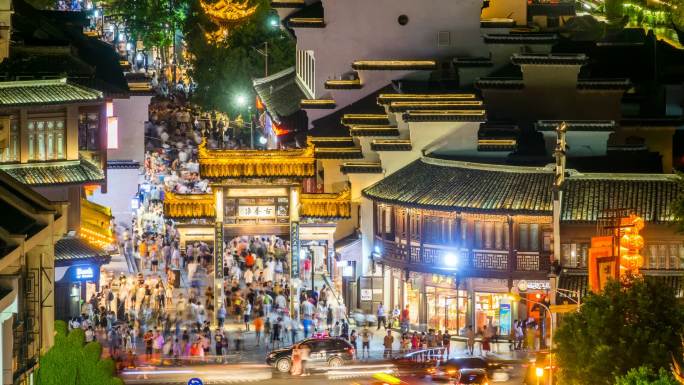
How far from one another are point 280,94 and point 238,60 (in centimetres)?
2338

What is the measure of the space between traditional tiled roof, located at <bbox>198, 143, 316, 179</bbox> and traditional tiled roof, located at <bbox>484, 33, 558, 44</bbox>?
46.6 ft

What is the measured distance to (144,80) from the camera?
97.2 metres

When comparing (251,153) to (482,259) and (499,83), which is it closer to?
(482,259)

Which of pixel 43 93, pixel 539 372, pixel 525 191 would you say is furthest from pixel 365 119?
pixel 539 372

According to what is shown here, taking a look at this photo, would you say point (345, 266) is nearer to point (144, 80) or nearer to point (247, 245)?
point (247, 245)

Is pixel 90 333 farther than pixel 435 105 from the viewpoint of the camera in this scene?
No

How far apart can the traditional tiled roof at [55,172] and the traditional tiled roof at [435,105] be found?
13.4 metres

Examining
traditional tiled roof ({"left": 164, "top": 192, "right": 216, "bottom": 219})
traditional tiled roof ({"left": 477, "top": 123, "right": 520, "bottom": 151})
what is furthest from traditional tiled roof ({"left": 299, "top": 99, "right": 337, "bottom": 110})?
traditional tiled roof ({"left": 164, "top": 192, "right": 216, "bottom": 219})

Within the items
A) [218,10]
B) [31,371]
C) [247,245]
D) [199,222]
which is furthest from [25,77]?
[218,10]

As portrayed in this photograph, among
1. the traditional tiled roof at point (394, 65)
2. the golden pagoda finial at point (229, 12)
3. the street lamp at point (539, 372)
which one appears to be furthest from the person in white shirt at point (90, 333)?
the golden pagoda finial at point (229, 12)

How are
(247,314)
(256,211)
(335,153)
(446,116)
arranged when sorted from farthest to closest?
(335,153) → (446,116) → (256,211) → (247,314)

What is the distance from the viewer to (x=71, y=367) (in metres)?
33.8

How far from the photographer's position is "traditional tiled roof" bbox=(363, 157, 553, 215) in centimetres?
7331

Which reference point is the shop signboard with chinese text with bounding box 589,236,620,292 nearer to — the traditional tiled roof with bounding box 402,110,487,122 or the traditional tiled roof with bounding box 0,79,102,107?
the traditional tiled roof with bounding box 402,110,487,122
